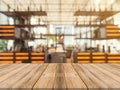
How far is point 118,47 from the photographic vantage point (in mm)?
11461

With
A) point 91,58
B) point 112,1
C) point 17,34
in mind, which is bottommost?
point 91,58

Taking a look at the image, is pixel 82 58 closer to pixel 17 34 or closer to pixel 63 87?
pixel 17 34

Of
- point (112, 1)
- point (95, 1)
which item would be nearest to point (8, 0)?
point (95, 1)

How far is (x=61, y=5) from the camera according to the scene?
1423 cm

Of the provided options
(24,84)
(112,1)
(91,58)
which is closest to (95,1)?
(112,1)

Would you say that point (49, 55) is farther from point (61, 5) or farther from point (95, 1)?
point (61, 5)

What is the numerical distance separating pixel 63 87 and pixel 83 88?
0.36ft

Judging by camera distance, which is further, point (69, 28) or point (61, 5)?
point (69, 28)

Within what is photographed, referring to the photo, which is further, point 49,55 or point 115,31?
point 49,55

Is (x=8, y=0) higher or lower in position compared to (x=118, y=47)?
higher

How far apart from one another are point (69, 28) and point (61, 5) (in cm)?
1504

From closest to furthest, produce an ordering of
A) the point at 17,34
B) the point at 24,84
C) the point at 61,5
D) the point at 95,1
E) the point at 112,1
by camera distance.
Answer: the point at 24,84, the point at 17,34, the point at 112,1, the point at 95,1, the point at 61,5

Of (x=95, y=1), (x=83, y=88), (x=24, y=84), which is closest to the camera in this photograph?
(x=83, y=88)

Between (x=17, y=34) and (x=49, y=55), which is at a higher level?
(x=17, y=34)
